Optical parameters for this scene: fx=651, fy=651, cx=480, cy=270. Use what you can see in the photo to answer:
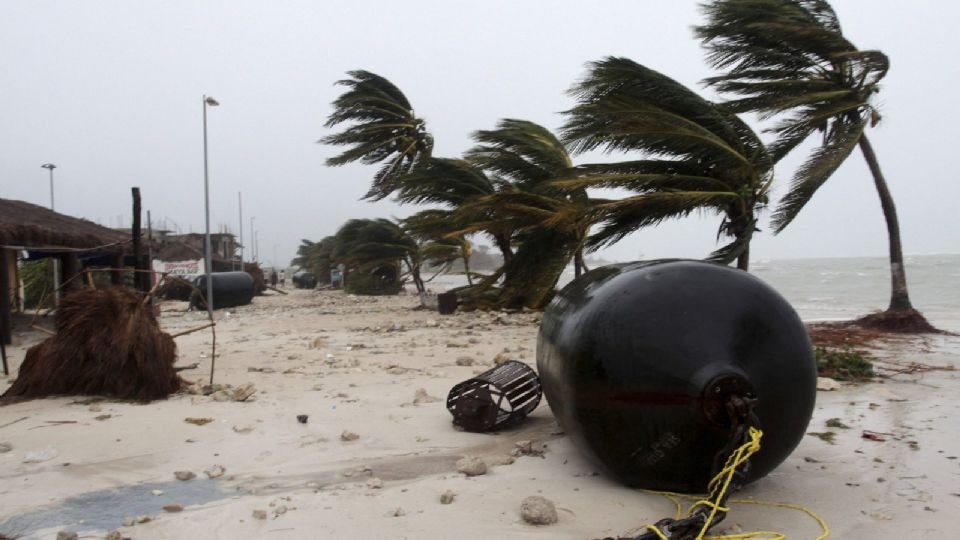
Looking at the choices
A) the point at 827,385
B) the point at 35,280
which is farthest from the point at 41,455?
the point at 35,280

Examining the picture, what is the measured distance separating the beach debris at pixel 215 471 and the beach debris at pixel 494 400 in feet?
6.01

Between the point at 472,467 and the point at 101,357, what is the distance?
471 centimetres

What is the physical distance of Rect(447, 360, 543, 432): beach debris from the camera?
5.34 metres

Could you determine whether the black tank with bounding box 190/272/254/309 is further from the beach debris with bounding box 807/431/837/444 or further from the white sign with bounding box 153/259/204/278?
the beach debris with bounding box 807/431/837/444

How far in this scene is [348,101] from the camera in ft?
64.3

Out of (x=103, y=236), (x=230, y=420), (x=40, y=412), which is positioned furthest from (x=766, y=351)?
(x=103, y=236)

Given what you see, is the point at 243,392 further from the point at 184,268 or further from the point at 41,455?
the point at 184,268

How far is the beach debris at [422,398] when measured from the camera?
6.48 m

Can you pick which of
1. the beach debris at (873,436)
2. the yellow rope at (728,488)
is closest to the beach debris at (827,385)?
the beach debris at (873,436)

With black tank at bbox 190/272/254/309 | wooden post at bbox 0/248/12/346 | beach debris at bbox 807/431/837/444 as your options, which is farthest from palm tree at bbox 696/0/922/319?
black tank at bbox 190/272/254/309

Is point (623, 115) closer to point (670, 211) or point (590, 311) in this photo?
point (670, 211)

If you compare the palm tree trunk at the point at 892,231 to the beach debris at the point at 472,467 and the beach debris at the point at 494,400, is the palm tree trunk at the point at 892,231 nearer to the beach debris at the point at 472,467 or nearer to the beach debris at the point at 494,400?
the beach debris at the point at 494,400

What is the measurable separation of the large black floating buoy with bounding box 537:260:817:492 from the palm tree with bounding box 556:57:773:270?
710 centimetres

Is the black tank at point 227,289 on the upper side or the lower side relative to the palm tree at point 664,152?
lower
